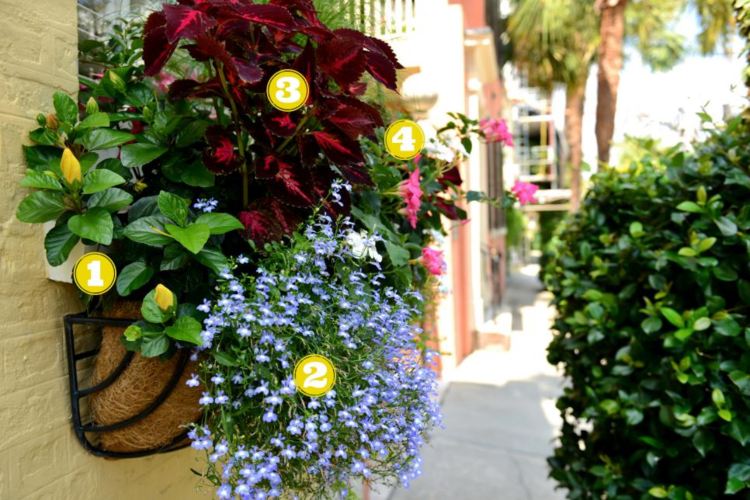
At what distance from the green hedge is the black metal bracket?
1.73 metres

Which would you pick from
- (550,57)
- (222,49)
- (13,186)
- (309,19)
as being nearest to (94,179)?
(13,186)

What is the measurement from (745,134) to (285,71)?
6.48 ft

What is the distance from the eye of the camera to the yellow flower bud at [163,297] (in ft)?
3.70

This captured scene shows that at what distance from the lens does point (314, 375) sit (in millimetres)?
1124

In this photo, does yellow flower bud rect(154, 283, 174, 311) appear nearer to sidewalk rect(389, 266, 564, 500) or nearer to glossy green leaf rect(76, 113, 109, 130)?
glossy green leaf rect(76, 113, 109, 130)

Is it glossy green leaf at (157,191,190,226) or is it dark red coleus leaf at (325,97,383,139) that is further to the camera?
dark red coleus leaf at (325,97,383,139)


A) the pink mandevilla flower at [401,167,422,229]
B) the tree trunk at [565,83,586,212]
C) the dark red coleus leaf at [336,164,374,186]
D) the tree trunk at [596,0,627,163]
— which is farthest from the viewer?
the tree trunk at [565,83,586,212]

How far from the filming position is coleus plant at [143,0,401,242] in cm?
123

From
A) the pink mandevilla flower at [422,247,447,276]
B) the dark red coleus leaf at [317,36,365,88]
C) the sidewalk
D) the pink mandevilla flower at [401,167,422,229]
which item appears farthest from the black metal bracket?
the sidewalk

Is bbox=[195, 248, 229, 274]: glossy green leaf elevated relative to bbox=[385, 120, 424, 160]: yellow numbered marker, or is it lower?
lower

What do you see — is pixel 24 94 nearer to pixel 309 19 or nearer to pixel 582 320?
pixel 309 19

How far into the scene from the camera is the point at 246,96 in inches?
A: 51.6

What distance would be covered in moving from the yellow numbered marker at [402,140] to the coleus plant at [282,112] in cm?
19

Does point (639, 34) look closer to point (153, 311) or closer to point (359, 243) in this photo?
point (359, 243)
